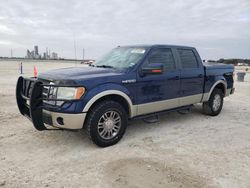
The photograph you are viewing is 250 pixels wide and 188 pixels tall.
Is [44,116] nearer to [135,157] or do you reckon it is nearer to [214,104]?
[135,157]

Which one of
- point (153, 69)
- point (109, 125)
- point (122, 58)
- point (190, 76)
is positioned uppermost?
point (122, 58)

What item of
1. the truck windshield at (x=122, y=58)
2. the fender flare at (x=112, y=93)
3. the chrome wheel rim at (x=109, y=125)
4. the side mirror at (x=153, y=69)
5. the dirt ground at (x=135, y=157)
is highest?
the truck windshield at (x=122, y=58)

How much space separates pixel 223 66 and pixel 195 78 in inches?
59.9

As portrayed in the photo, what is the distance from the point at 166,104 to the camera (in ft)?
17.7

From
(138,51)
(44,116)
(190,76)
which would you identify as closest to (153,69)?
(138,51)

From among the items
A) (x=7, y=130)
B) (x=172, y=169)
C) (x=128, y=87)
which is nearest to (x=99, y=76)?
(x=128, y=87)

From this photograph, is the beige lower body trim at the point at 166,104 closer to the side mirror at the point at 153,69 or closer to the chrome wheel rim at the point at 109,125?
the chrome wheel rim at the point at 109,125

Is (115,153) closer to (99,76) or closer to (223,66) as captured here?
(99,76)

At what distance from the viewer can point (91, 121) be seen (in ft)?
13.7

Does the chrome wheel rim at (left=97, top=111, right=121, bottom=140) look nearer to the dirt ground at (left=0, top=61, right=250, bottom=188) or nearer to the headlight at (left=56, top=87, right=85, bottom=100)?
the dirt ground at (left=0, top=61, right=250, bottom=188)

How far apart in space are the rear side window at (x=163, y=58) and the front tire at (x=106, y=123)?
49.7 inches

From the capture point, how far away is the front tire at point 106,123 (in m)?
4.20

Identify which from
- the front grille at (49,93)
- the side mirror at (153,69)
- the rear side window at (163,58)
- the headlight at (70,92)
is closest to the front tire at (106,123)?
the headlight at (70,92)

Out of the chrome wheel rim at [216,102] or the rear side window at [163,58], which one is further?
the chrome wheel rim at [216,102]
